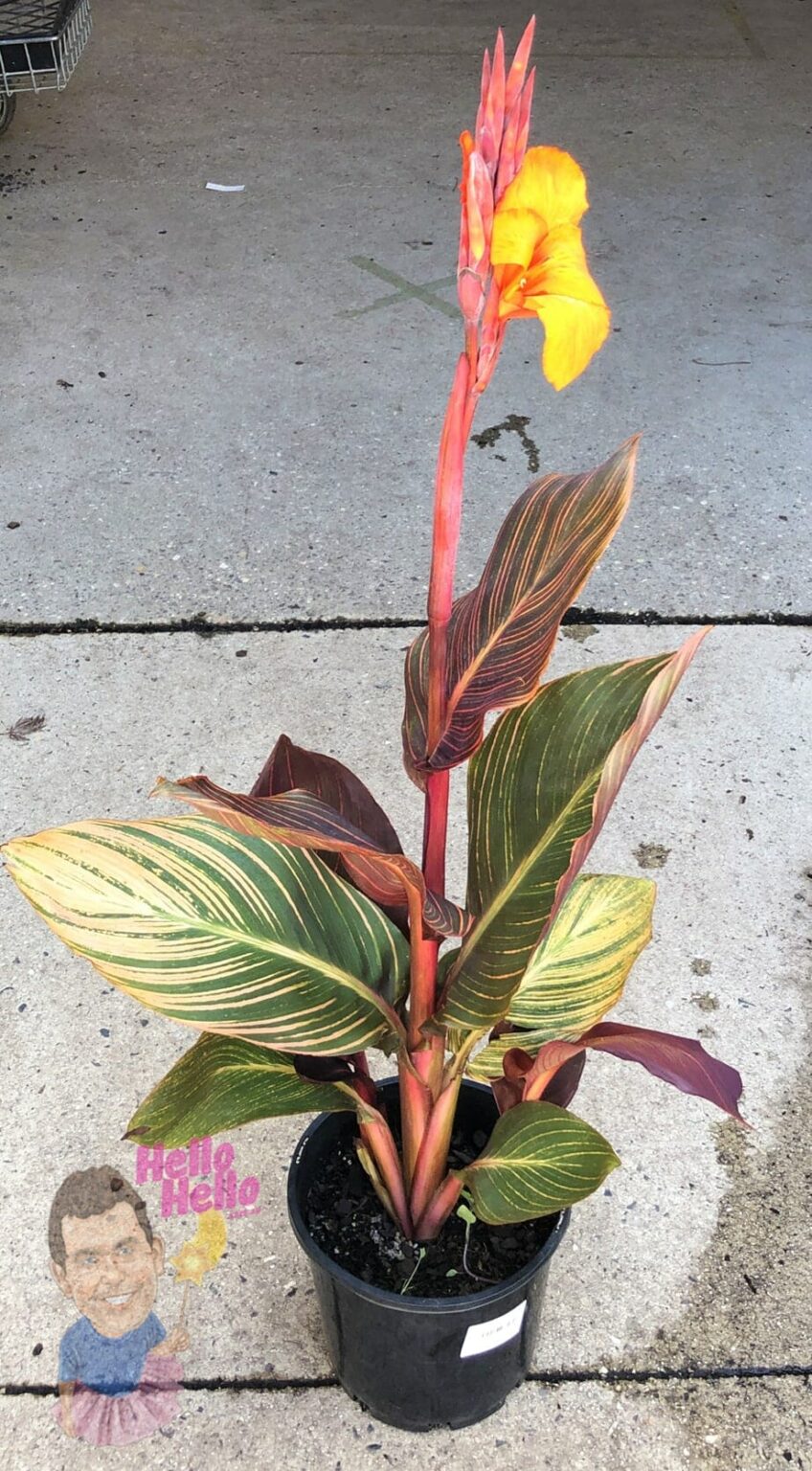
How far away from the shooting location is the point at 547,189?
2.15ft

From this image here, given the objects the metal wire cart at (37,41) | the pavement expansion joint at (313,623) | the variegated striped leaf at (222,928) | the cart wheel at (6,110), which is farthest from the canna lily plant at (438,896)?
the cart wheel at (6,110)

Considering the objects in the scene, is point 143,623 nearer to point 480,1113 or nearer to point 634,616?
point 634,616

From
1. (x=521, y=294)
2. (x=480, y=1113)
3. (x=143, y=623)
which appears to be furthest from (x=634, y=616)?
(x=521, y=294)

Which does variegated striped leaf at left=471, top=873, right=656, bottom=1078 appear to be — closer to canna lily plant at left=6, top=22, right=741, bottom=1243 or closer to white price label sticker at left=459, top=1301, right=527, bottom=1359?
canna lily plant at left=6, top=22, right=741, bottom=1243

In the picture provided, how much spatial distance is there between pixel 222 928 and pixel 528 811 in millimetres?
246

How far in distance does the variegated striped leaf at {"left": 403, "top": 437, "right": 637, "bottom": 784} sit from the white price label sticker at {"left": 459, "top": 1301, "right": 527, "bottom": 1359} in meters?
0.54

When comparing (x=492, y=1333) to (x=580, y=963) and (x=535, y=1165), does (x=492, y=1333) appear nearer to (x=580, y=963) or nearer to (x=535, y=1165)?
(x=535, y=1165)

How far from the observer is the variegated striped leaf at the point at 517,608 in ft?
2.78

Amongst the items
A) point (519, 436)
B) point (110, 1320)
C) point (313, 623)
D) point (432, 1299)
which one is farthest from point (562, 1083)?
point (519, 436)

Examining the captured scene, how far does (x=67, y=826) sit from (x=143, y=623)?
1.44 m

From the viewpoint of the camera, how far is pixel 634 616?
90.0 inches

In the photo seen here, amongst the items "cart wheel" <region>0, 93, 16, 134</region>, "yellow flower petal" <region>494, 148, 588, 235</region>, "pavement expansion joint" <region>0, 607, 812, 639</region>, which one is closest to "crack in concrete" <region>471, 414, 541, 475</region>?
"pavement expansion joint" <region>0, 607, 812, 639</region>

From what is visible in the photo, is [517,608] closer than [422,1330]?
Yes

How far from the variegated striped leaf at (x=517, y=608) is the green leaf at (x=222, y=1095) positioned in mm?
335
